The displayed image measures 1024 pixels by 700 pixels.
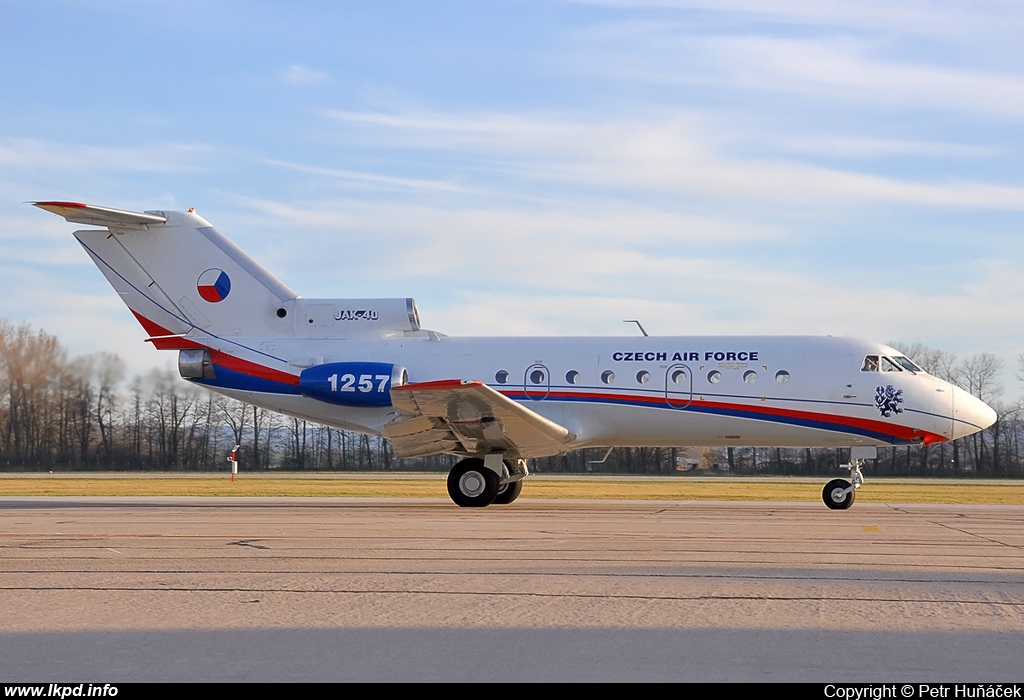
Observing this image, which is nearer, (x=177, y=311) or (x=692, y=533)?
(x=692, y=533)

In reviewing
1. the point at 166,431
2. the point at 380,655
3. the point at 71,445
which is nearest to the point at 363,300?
the point at 380,655

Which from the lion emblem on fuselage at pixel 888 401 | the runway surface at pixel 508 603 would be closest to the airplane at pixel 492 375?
the lion emblem on fuselage at pixel 888 401

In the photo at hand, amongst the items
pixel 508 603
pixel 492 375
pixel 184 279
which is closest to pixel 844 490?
pixel 492 375

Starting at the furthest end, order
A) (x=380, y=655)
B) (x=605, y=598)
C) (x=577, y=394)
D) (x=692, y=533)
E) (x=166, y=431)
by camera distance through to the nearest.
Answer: (x=166, y=431)
(x=577, y=394)
(x=692, y=533)
(x=605, y=598)
(x=380, y=655)

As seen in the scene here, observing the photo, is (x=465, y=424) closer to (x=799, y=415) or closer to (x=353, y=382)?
(x=353, y=382)

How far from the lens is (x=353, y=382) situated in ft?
69.4

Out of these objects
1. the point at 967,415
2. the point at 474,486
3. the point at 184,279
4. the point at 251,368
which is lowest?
the point at 474,486

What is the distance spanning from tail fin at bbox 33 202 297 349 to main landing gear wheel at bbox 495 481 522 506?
574 cm

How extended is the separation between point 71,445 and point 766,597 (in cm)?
4670

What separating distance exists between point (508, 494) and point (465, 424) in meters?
2.81

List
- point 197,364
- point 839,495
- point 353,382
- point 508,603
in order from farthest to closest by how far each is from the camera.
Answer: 1. point 197,364
2. point 353,382
3. point 839,495
4. point 508,603

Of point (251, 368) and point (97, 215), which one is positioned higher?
point (97, 215)
